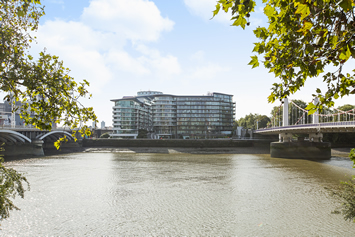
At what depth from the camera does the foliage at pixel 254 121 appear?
104 meters

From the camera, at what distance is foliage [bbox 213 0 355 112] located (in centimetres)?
334

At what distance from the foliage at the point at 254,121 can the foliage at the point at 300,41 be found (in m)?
101

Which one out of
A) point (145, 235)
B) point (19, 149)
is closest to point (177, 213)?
point (145, 235)

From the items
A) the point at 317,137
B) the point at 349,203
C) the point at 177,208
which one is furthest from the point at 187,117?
the point at 349,203

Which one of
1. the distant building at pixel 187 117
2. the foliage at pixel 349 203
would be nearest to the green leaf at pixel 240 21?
the foliage at pixel 349 203

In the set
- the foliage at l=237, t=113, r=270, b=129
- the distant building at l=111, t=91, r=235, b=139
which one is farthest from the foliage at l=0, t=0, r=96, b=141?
the foliage at l=237, t=113, r=270, b=129

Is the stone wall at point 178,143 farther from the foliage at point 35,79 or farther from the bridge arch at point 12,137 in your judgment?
the foliage at point 35,79

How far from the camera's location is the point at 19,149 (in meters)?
44.1

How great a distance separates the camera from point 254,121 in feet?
352

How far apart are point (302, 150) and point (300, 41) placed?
43335mm

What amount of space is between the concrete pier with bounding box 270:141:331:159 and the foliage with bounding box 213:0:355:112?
4165 cm

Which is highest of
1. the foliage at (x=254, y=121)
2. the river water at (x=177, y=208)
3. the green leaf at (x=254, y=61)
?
the foliage at (x=254, y=121)

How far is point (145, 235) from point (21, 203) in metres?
8.24

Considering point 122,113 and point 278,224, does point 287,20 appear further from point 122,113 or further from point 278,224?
point 122,113
